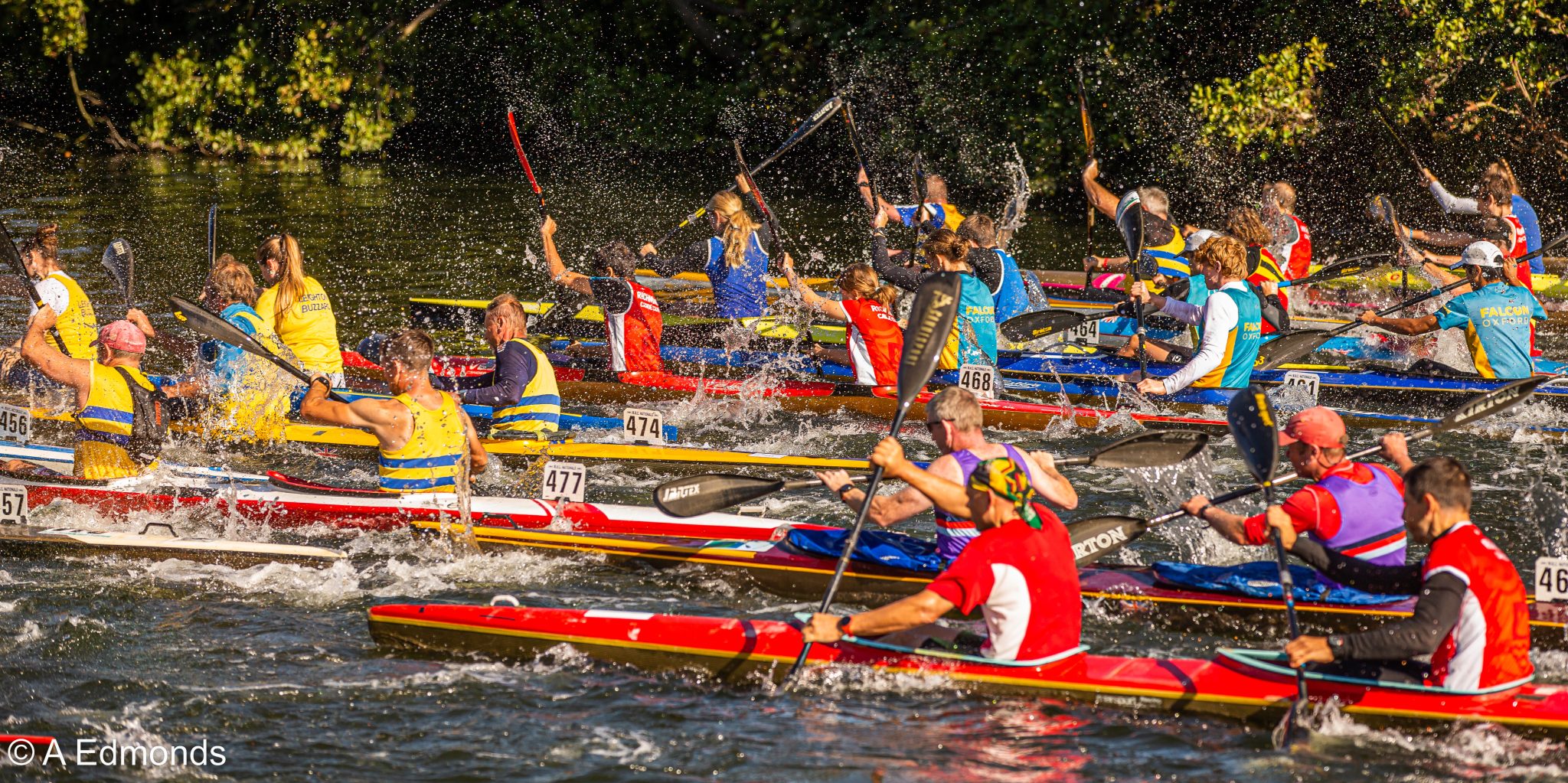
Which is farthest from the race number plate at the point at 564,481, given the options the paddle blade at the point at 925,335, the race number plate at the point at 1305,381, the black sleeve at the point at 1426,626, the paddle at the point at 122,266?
the race number plate at the point at 1305,381

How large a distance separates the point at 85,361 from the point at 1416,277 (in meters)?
14.0

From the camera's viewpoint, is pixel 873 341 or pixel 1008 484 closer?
pixel 1008 484

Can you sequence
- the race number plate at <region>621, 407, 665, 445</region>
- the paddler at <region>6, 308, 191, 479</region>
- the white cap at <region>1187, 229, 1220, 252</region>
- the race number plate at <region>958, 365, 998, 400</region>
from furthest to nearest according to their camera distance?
the white cap at <region>1187, 229, 1220, 252</region> → the race number plate at <region>958, 365, 998, 400</region> → the race number plate at <region>621, 407, 665, 445</region> → the paddler at <region>6, 308, 191, 479</region>

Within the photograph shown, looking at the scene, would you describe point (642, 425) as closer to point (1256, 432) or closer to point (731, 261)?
point (731, 261)

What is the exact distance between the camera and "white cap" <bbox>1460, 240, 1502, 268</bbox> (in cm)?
1162

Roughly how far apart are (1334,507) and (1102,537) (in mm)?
1289

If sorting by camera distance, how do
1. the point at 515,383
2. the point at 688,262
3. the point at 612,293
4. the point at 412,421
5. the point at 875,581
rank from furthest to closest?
1. the point at 688,262
2. the point at 612,293
3. the point at 515,383
4. the point at 412,421
5. the point at 875,581

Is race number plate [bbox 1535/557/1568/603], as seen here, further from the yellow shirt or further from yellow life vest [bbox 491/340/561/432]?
the yellow shirt

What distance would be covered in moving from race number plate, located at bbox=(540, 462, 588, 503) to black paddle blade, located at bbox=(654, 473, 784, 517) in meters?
1.24

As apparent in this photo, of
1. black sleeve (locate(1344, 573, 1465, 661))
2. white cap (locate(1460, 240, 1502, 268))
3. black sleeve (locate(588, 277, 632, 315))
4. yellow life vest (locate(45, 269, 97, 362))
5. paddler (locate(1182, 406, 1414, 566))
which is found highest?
white cap (locate(1460, 240, 1502, 268))

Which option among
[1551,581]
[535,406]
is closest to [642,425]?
[535,406]

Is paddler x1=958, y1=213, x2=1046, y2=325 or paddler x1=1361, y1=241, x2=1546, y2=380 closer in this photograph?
paddler x1=1361, y1=241, x2=1546, y2=380

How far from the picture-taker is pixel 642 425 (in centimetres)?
1107

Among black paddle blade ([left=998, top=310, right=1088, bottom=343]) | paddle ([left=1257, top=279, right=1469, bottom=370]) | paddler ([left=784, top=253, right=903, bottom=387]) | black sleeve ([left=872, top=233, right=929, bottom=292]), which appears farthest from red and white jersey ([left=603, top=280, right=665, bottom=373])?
paddle ([left=1257, top=279, right=1469, bottom=370])
